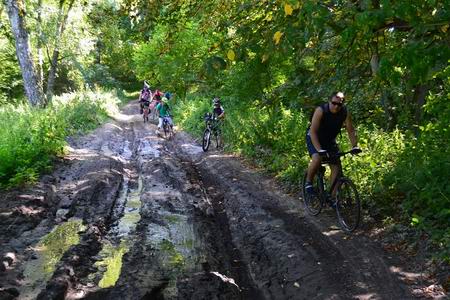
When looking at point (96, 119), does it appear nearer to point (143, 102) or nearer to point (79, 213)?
point (143, 102)

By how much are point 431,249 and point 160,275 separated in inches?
143

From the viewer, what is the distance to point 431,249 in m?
5.73

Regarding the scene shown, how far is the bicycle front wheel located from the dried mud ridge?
8.6 inches

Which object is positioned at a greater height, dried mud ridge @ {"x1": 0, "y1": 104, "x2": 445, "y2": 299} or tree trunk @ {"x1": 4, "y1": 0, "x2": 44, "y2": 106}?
tree trunk @ {"x1": 4, "y1": 0, "x2": 44, "y2": 106}

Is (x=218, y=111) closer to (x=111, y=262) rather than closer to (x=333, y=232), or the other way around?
(x=333, y=232)

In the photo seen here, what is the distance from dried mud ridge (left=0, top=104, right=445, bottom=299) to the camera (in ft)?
17.0

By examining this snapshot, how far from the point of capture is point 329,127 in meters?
6.91

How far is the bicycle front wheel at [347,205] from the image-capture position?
6809 millimetres

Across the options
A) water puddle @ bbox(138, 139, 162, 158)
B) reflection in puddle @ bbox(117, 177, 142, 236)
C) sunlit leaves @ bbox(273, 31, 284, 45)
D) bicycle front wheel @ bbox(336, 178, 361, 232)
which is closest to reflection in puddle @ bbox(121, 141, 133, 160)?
water puddle @ bbox(138, 139, 162, 158)

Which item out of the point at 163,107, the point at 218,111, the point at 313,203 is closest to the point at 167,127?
the point at 163,107

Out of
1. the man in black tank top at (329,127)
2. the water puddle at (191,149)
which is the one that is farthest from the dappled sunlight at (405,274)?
the water puddle at (191,149)

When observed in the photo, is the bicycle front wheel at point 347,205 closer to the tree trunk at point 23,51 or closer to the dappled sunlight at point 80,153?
the dappled sunlight at point 80,153

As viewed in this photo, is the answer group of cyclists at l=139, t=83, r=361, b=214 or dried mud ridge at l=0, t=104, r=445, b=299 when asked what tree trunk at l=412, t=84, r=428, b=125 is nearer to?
dried mud ridge at l=0, t=104, r=445, b=299

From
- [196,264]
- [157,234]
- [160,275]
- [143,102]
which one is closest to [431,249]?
[196,264]
